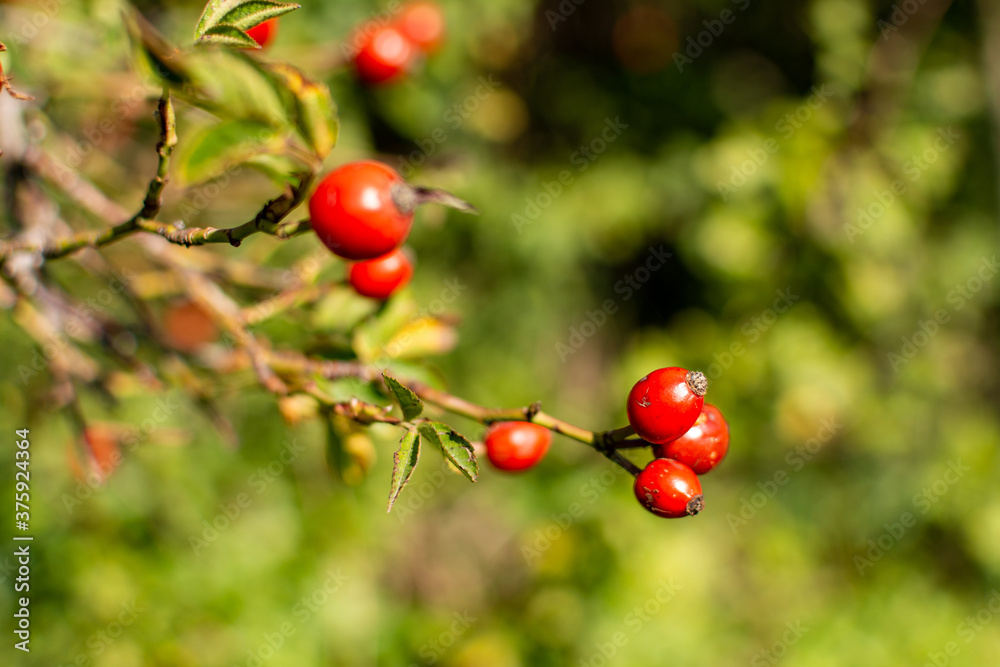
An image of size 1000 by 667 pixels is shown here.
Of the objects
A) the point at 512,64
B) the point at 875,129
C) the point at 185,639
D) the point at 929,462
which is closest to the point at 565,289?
the point at 512,64

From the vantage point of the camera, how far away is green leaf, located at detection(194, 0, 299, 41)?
30.2 inches

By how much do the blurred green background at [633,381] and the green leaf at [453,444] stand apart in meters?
1.55

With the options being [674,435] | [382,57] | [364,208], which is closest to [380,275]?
[364,208]

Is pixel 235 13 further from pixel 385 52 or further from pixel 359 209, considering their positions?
pixel 385 52

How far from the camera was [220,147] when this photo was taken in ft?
3.32

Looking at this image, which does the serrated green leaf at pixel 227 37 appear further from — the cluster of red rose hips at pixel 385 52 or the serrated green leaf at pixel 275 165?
the cluster of red rose hips at pixel 385 52

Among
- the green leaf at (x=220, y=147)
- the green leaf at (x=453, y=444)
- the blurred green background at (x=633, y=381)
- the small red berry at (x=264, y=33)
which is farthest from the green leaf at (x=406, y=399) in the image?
the blurred green background at (x=633, y=381)

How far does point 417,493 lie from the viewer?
3742mm

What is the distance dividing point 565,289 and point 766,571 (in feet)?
6.13

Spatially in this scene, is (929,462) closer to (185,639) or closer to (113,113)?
(185,639)

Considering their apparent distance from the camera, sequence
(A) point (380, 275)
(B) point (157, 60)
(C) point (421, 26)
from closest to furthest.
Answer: (B) point (157, 60) → (A) point (380, 275) → (C) point (421, 26)

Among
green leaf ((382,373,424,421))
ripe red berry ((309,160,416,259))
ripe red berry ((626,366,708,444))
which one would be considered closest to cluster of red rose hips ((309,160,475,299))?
ripe red berry ((309,160,416,259))

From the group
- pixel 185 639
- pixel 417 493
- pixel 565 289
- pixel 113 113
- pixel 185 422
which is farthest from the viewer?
pixel 565 289

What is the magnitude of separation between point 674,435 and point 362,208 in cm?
47
